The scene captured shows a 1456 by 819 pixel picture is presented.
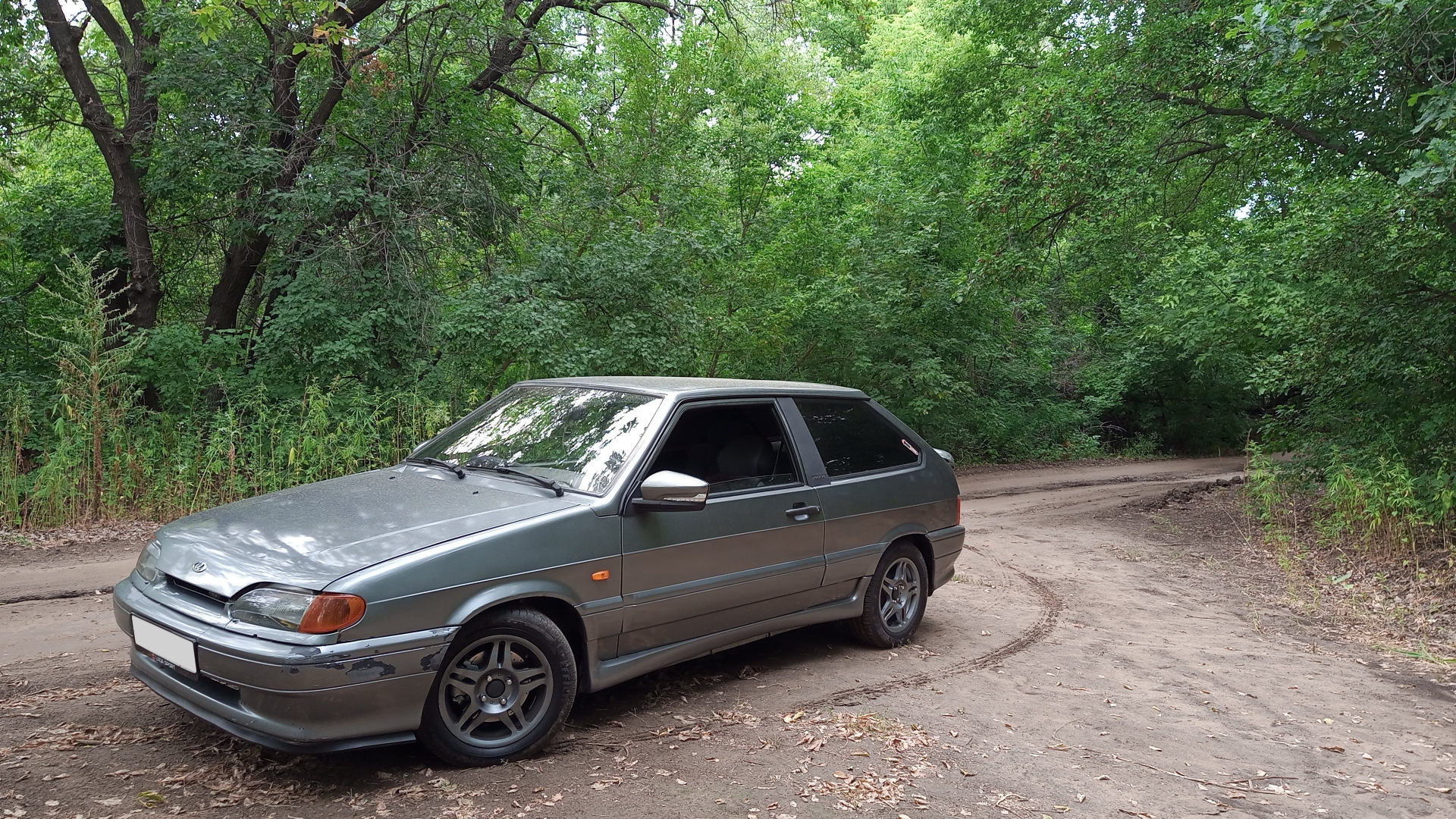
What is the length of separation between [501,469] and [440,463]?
469 mm

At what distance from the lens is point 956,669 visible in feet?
18.7

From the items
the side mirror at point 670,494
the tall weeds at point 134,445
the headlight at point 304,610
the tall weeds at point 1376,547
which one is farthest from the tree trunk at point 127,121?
the tall weeds at point 1376,547

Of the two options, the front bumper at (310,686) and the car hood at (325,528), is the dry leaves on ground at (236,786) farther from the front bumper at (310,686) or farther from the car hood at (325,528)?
the car hood at (325,528)

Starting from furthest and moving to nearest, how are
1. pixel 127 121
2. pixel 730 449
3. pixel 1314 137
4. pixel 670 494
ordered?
pixel 127 121 < pixel 1314 137 < pixel 730 449 < pixel 670 494

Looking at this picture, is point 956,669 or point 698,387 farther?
point 956,669

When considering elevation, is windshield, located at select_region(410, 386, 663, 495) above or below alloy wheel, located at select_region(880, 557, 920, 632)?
above

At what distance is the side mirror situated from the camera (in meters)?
4.30

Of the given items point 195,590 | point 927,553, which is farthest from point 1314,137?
point 195,590

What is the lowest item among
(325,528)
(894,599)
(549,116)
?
(894,599)

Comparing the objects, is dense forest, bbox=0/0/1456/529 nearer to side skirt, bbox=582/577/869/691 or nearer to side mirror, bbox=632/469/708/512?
side skirt, bbox=582/577/869/691

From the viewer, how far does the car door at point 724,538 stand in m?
4.46

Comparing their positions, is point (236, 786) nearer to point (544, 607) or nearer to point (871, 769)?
point (544, 607)

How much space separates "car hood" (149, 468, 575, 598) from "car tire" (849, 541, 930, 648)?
7.95ft

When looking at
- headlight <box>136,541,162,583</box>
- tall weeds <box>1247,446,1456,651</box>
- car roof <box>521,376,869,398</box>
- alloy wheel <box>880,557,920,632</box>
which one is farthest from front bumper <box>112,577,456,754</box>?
tall weeds <box>1247,446,1456,651</box>
